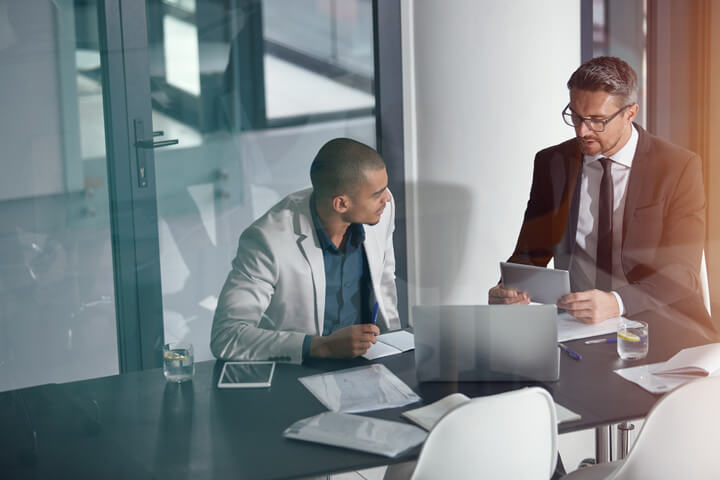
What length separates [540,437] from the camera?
4.73ft

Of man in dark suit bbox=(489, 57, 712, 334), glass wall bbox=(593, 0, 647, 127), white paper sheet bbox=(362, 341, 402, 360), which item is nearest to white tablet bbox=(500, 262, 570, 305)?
man in dark suit bbox=(489, 57, 712, 334)

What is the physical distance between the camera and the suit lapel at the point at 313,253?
2.26 m

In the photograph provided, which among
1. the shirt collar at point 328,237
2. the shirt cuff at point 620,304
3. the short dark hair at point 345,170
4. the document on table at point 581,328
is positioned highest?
the short dark hair at point 345,170

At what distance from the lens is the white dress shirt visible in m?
2.51

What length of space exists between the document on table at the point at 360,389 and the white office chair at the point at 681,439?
46 cm

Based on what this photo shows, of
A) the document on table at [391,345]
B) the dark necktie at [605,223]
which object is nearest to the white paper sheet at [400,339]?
the document on table at [391,345]

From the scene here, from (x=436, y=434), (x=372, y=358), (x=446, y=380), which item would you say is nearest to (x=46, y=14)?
(x=372, y=358)

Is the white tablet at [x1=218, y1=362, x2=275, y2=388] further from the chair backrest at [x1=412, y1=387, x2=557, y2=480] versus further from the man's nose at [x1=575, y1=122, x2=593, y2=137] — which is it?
the man's nose at [x1=575, y1=122, x2=593, y2=137]

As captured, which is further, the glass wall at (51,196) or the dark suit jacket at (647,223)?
the glass wall at (51,196)

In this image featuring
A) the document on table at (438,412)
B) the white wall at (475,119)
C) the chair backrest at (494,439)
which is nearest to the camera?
the chair backrest at (494,439)

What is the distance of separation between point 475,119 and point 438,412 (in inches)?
80.9

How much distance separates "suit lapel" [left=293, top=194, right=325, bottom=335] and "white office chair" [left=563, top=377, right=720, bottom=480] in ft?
3.34

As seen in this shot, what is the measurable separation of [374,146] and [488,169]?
518 mm

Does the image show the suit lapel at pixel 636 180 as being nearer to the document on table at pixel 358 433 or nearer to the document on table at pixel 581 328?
the document on table at pixel 581 328
